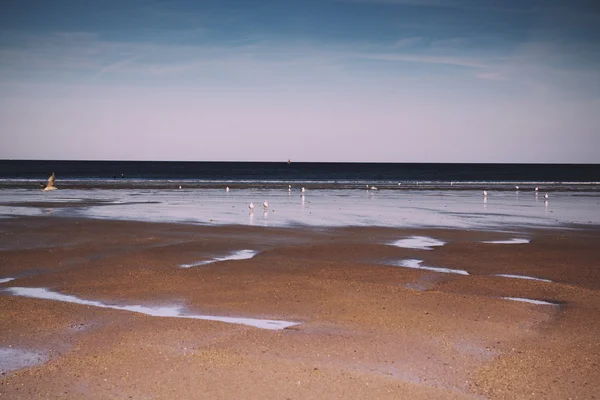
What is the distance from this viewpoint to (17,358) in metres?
8.12

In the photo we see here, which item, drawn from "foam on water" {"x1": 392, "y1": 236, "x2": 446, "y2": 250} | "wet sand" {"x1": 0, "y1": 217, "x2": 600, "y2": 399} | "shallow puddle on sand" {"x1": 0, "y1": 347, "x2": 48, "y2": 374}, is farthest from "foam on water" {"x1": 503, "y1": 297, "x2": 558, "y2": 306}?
"shallow puddle on sand" {"x1": 0, "y1": 347, "x2": 48, "y2": 374}

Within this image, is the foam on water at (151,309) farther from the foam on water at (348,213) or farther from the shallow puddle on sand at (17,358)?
the foam on water at (348,213)

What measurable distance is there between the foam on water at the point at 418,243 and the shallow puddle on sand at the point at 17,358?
42.3ft

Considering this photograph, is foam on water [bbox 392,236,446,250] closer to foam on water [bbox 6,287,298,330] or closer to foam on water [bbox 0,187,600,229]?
foam on water [bbox 0,187,600,229]

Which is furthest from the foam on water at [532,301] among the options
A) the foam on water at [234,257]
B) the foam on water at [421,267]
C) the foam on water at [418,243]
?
the foam on water at [234,257]

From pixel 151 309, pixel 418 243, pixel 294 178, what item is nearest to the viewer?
pixel 151 309

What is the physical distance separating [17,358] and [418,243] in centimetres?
1428

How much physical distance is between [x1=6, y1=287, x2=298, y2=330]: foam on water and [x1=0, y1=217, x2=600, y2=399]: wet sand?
182 millimetres

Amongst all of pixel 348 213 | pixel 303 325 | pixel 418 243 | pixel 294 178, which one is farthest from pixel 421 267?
pixel 294 178

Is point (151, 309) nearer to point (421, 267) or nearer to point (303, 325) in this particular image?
point (303, 325)

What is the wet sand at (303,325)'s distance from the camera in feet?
24.0

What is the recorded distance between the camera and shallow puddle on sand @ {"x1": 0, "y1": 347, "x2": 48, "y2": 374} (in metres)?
7.80

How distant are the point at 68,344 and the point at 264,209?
83.0ft

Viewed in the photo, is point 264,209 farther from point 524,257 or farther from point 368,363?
point 368,363
